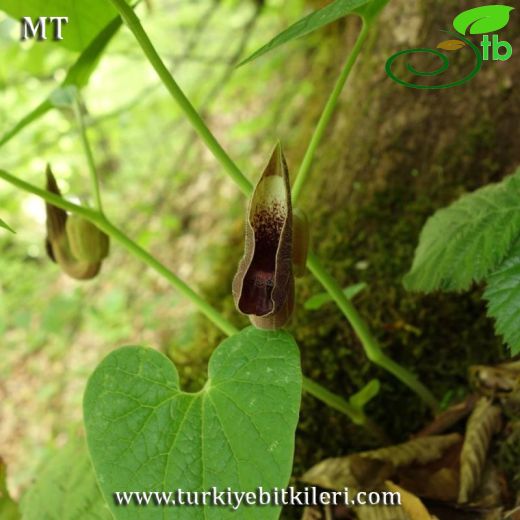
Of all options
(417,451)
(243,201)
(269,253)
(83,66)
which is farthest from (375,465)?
(243,201)

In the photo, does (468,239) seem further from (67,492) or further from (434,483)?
(67,492)

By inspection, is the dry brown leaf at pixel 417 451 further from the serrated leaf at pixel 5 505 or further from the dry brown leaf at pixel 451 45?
the dry brown leaf at pixel 451 45

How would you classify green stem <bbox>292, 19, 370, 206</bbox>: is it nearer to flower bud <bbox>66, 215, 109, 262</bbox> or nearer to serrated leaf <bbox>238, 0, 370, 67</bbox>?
serrated leaf <bbox>238, 0, 370, 67</bbox>

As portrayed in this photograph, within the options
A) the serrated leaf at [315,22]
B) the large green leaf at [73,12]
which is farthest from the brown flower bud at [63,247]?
the serrated leaf at [315,22]

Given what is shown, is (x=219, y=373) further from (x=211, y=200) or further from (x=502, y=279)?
(x=211, y=200)

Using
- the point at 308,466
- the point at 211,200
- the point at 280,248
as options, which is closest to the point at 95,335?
the point at 211,200
